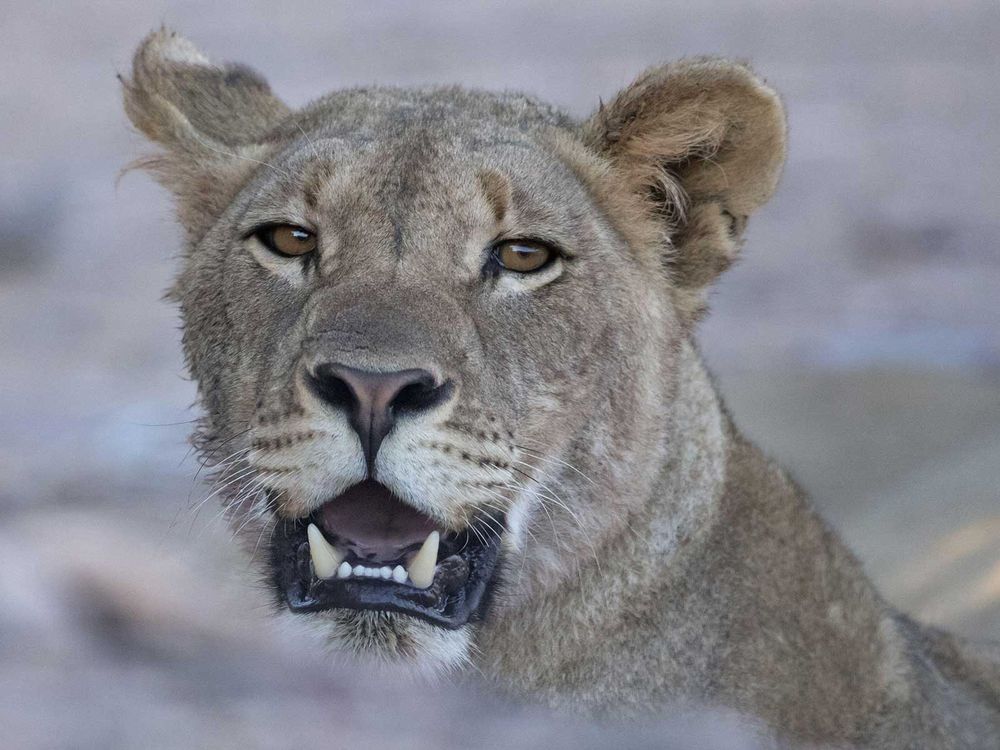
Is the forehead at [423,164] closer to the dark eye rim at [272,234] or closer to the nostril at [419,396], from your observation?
the dark eye rim at [272,234]

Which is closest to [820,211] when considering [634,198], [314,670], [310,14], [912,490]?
[912,490]

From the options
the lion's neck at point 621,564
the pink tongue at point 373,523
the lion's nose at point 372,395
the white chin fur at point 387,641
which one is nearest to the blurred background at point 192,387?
the white chin fur at point 387,641

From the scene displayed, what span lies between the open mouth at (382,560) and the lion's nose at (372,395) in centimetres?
22

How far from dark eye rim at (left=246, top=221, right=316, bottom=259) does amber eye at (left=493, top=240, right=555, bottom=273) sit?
1.47 ft

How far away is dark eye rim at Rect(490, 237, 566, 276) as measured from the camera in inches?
145

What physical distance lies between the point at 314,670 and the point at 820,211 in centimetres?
1049

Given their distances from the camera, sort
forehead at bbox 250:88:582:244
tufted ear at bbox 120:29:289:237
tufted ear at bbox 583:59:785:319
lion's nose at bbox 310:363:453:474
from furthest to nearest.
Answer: tufted ear at bbox 120:29:289:237 → tufted ear at bbox 583:59:785:319 → forehead at bbox 250:88:582:244 → lion's nose at bbox 310:363:453:474

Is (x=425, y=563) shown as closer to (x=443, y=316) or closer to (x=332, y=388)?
(x=332, y=388)

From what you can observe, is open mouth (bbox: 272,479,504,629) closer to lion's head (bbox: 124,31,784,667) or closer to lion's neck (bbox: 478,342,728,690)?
lion's head (bbox: 124,31,784,667)

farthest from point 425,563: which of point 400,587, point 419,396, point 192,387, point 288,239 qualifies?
point 192,387

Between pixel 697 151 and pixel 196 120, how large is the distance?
4.59ft

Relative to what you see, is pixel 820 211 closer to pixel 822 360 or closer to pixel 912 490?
pixel 822 360

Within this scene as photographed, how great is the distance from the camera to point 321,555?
333 centimetres

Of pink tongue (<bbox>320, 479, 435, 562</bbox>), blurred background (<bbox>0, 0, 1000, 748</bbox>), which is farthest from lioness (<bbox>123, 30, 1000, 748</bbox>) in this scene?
blurred background (<bbox>0, 0, 1000, 748</bbox>)
